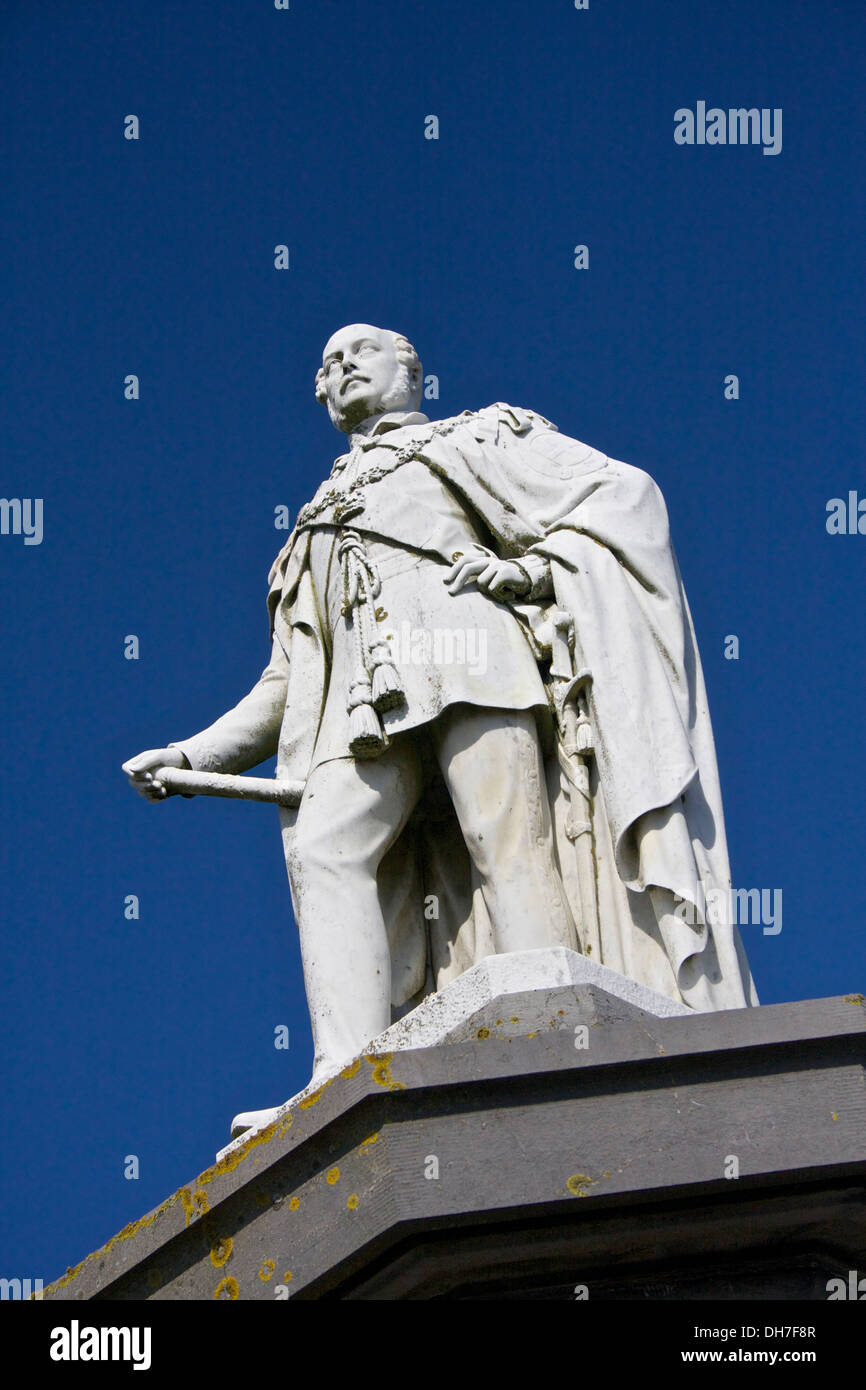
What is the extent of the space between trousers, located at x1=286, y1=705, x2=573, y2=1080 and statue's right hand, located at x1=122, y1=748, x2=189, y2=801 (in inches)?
27.6

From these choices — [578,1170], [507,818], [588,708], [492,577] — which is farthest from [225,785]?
[578,1170]

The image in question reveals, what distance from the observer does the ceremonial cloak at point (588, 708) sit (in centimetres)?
753

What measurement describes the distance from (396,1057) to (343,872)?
238 cm

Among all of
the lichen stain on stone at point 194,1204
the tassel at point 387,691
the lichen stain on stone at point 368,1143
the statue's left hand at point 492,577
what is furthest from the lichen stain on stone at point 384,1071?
the statue's left hand at point 492,577

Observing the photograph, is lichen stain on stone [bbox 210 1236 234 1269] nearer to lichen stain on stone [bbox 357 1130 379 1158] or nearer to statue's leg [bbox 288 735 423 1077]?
lichen stain on stone [bbox 357 1130 379 1158]

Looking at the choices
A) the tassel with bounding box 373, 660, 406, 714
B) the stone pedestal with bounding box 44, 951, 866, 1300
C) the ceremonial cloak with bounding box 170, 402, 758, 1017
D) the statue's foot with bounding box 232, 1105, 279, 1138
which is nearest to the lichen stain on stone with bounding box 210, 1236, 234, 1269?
the stone pedestal with bounding box 44, 951, 866, 1300

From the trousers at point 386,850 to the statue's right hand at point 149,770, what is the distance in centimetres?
70

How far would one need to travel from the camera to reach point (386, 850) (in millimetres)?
8211

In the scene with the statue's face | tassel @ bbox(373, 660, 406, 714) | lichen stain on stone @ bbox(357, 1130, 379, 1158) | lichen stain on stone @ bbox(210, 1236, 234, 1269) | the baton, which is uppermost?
the statue's face

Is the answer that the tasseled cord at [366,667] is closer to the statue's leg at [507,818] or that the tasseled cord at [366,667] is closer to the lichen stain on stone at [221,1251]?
the statue's leg at [507,818]

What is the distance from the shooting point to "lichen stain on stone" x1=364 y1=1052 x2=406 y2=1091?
565 centimetres

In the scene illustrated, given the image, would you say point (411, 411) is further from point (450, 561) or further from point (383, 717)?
point (383, 717)

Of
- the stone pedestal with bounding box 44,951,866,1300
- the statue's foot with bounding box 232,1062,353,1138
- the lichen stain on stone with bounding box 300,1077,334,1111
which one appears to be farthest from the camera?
the statue's foot with bounding box 232,1062,353,1138
